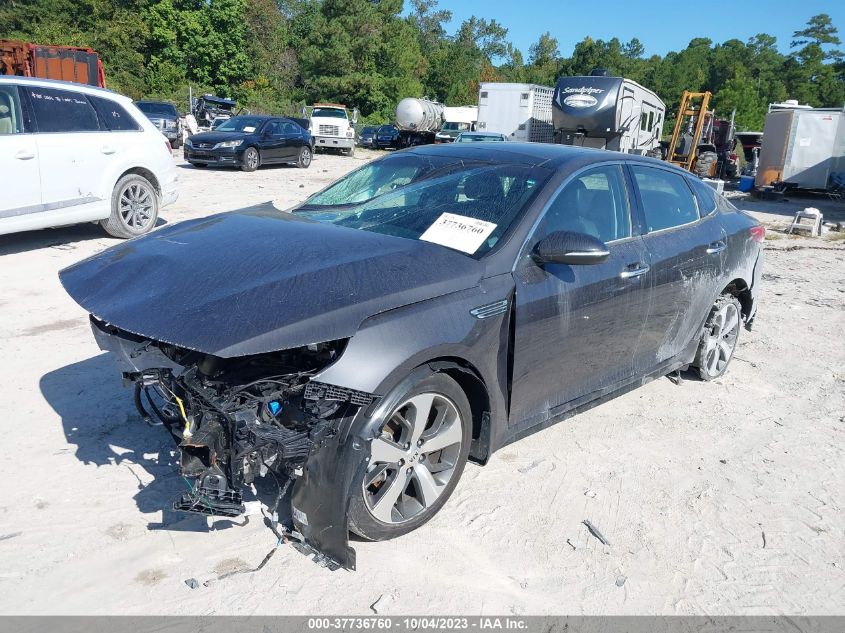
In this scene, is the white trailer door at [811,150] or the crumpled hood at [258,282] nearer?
the crumpled hood at [258,282]

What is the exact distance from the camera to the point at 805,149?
1964 cm

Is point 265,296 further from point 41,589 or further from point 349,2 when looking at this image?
point 349,2

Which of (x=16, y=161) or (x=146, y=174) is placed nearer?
(x=16, y=161)

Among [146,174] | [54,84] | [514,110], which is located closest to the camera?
[54,84]

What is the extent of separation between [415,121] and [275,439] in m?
34.8

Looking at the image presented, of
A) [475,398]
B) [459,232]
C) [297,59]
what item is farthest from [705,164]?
[297,59]

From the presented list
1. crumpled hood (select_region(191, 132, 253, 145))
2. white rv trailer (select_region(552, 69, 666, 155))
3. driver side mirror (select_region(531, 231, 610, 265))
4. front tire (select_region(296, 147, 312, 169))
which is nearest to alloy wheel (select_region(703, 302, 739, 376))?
driver side mirror (select_region(531, 231, 610, 265))

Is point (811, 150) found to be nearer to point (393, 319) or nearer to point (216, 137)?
point (216, 137)

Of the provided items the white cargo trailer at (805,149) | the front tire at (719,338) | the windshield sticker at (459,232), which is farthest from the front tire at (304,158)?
the windshield sticker at (459,232)

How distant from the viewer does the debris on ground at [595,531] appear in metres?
3.32

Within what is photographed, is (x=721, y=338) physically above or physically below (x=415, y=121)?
below

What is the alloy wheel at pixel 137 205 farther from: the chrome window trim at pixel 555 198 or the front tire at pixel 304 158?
the front tire at pixel 304 158

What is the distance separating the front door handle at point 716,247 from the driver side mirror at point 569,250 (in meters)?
1.71

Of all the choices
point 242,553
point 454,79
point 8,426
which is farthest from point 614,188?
point 454,79
